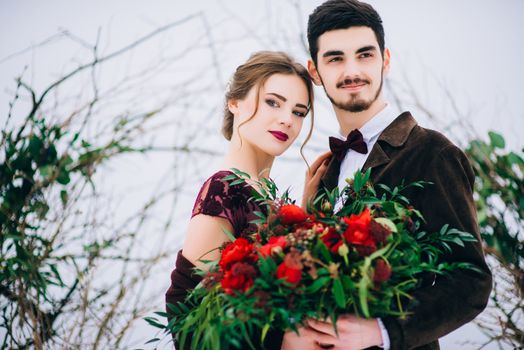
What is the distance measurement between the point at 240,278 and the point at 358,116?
128 cm

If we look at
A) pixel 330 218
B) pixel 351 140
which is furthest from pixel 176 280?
pixel 351 140

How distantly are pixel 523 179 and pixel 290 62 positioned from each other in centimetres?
144

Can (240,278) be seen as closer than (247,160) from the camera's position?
Yes

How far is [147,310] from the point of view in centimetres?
288

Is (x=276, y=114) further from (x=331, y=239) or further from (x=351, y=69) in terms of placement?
(x=331, y=239)

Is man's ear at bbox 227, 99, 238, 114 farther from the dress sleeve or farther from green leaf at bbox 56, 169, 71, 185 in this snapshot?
green leaf at bbox 56, 169, 71, 185

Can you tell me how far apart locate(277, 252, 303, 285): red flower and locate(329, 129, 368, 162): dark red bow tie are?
109cm

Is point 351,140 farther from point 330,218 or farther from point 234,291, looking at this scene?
point 234,291

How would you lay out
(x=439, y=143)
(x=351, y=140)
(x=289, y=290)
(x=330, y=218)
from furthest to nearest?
(x=351, y=140), (x=439, y=143), (x=330, y=218), (x=289, y=290)

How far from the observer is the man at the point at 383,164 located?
1.92 m

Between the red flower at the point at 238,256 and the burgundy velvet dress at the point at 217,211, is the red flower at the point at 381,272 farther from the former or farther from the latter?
the burgundy velvet dress at the point at 217,211

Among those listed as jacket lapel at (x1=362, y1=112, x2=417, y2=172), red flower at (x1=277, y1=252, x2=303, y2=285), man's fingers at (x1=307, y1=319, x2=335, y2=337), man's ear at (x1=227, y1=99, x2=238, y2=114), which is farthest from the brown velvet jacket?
man's ear at (x1=227, y1=99, x2=238, y2=114)

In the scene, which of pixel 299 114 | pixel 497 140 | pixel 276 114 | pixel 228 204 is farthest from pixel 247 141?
pixel 497 140

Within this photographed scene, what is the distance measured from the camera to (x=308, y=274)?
1683mm
